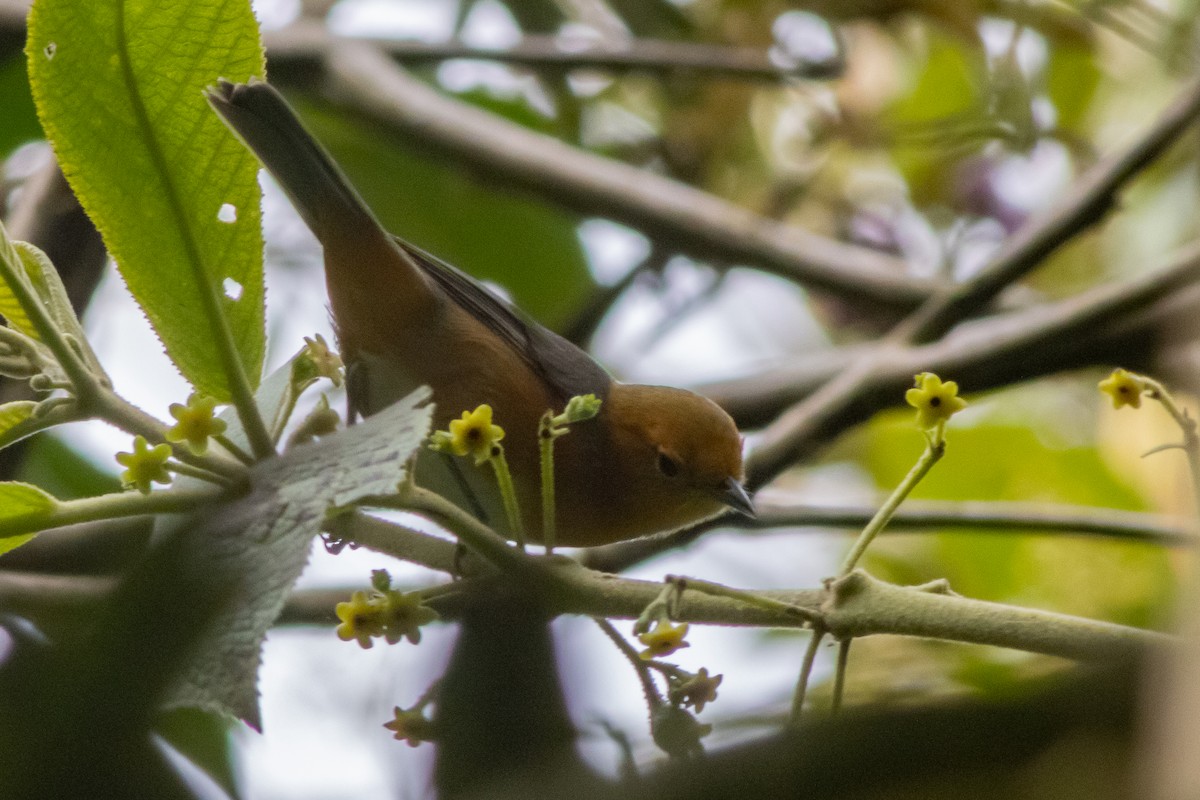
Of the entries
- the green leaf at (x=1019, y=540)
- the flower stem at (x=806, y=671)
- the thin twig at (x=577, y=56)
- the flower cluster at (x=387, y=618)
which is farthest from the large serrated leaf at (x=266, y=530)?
the thin twig at (x=577, y=56)

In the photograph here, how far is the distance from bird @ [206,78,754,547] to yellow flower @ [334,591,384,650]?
4.31 feet

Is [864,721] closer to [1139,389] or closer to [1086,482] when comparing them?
[1139,389]

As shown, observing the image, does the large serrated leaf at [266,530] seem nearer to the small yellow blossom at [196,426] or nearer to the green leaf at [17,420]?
the small yellow blossom at [196,426]

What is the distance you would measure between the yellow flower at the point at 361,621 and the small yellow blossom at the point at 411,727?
254 mm

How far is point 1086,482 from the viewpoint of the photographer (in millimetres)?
4164

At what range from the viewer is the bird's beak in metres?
3.13

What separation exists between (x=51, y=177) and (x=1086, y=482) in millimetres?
3215

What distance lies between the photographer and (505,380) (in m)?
3.13

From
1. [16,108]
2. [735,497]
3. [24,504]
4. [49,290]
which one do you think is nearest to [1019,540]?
[735,497]

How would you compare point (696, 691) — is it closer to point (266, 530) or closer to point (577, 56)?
point (266, 530)

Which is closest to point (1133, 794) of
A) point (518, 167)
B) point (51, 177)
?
point (51, 177)

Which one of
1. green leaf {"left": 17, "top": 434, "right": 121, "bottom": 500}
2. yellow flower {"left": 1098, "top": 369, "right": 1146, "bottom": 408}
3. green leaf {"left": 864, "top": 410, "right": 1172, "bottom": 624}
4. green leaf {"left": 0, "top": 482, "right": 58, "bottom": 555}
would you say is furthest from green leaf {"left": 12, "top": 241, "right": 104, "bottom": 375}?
green leaf {"left": 864, "top": 410, "right": 1172, "bottom": 624}

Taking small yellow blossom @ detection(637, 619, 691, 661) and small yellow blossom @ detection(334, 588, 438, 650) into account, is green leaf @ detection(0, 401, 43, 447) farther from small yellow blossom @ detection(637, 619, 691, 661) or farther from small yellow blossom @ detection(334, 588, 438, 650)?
small yellow blossom @ detection(637, 619, 691, 661)

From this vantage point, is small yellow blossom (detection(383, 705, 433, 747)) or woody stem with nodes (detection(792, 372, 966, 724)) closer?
small yellow blossom (detection(383, 705, 433, 747))
